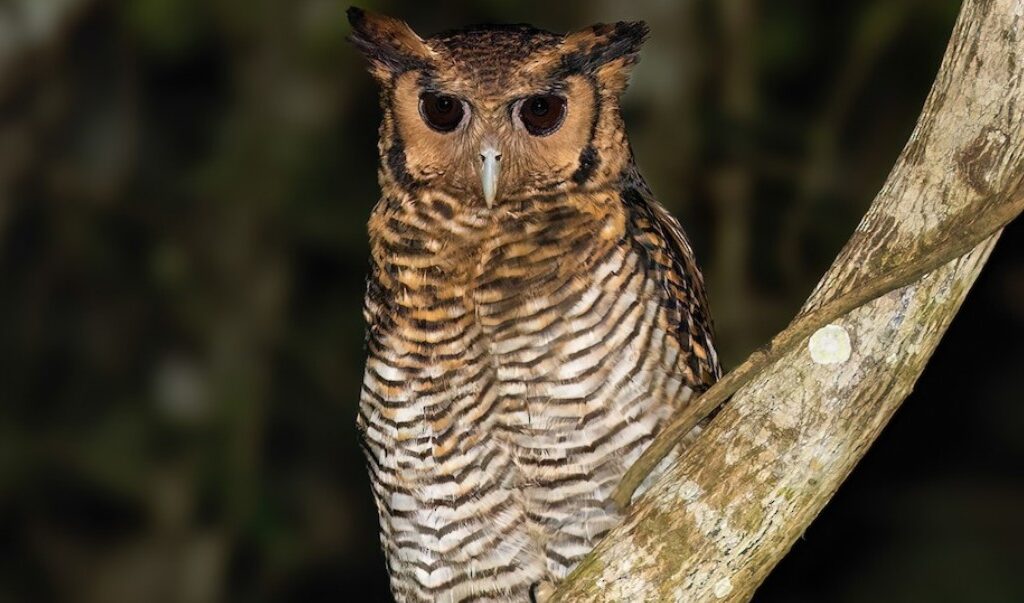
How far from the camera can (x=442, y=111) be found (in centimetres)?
226

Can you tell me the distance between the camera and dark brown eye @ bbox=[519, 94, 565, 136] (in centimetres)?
225

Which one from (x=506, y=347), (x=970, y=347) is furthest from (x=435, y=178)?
(x=970, y=347)

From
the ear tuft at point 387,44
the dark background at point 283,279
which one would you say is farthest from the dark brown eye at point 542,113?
the dark background at point 283,279

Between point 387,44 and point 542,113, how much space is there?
28cm

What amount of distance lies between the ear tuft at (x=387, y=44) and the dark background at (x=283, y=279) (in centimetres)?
125

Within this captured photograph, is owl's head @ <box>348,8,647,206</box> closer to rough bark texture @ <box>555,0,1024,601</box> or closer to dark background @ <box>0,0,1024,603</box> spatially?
rough bark texture @ <box>555,0,1024,601</box>

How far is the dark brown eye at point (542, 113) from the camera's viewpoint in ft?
7.38

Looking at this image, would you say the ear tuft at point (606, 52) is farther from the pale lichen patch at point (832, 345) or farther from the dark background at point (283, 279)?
the dark background at point (283, 279)

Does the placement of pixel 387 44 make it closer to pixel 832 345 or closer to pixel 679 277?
pixel 679 277

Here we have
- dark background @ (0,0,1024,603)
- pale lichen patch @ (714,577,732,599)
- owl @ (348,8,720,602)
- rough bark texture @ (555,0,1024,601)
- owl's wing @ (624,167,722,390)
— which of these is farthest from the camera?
dark background @ (0,0,1024,603)

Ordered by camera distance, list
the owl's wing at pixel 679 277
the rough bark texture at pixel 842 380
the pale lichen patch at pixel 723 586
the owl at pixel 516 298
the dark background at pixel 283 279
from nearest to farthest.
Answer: the rough bark texture at pixel 842 380 < the pale lichen patch at pixel 723 586 < the owl at pixel 516 298 < the owl's wing at pixel 679 277 < the dark background at pixel 283 279

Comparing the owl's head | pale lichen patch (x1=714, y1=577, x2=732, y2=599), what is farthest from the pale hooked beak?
pale lichen patch (x1=714, y1=577, x2=732, y2=599)

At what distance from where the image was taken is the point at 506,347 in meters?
2.19

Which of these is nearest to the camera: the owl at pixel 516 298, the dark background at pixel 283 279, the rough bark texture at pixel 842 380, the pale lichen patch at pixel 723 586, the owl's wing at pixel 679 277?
the rough bark texture at pixel 842 380
